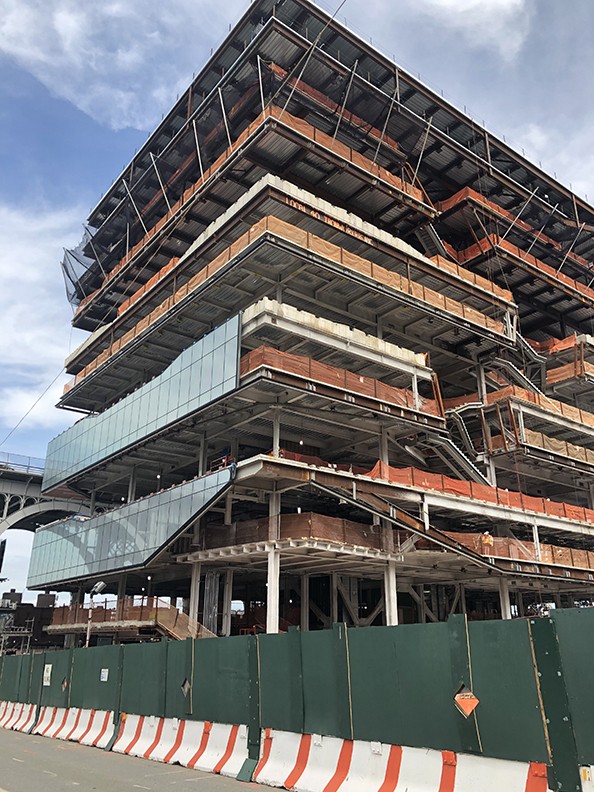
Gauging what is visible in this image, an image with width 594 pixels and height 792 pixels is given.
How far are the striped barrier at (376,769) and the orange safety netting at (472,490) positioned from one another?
21869 millimetres

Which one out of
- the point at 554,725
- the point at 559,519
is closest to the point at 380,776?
the point at 554,725

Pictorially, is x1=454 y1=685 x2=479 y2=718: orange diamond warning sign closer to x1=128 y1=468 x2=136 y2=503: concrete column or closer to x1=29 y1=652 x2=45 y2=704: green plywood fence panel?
x1=29 y1=652 x2=45 y2=704: green plywood fence panel

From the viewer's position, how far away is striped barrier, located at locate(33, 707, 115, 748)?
16.0 m

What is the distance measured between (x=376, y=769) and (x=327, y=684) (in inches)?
61.5

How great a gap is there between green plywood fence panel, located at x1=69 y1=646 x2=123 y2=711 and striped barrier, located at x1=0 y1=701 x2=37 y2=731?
329cm

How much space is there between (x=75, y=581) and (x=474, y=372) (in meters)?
31.5

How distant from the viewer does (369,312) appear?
3947 centimetres

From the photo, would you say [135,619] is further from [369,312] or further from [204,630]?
[369,312]

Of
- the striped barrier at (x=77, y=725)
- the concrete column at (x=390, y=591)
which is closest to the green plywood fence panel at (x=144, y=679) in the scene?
the striped barrier at (x=77, y=725)

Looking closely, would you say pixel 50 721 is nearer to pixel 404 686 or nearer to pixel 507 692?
pixel 404 686

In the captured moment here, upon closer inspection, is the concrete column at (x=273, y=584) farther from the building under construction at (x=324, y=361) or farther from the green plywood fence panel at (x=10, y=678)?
the green plywood fence panel at (x=10, y=678)

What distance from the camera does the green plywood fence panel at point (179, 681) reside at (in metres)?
13.5

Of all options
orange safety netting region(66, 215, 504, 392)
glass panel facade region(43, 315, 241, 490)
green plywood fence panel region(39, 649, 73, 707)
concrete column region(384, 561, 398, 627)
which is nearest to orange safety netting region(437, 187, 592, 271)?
orange safety netting region(66, 215, 504, 392)

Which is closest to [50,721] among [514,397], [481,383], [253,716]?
[253,716]
